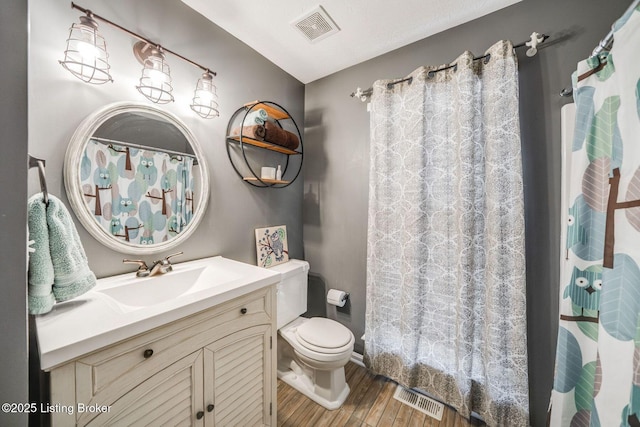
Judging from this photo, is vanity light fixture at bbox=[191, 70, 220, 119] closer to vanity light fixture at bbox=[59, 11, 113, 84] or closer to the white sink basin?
vanity light fixture at bbox=[59, 11, 113, 84]

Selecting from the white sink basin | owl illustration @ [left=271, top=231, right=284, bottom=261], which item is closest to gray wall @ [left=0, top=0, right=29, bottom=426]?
the white sink basin

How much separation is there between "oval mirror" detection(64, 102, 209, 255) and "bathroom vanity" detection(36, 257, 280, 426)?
8.6 inches

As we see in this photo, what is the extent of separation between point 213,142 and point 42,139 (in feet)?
A: 2.36

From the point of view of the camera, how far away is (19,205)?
1.34 ft

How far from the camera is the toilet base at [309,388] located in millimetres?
1437

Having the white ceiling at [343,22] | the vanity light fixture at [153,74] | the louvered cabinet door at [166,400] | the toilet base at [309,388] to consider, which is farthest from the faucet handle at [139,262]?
the white ceiling at [343,22]

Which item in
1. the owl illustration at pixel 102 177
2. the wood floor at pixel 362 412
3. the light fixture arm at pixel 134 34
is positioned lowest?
the wood floor at pixel 362 412

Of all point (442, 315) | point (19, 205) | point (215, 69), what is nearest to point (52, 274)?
point (19, 205)

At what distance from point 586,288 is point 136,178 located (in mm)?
2116

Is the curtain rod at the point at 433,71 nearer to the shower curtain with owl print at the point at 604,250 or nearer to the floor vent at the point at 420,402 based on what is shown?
the shower curtain with owl print at the point at 604,250

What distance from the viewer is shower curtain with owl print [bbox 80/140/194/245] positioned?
103 cm

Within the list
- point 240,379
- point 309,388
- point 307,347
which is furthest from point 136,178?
point 309,388

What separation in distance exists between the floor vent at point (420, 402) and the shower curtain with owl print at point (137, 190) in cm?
176

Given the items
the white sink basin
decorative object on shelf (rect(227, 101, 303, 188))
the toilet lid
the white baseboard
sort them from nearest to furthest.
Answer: the white sink basin → the toilet lid → decorative object on shelf (rect(227, 101, 303, 188)) → the white baseboard
